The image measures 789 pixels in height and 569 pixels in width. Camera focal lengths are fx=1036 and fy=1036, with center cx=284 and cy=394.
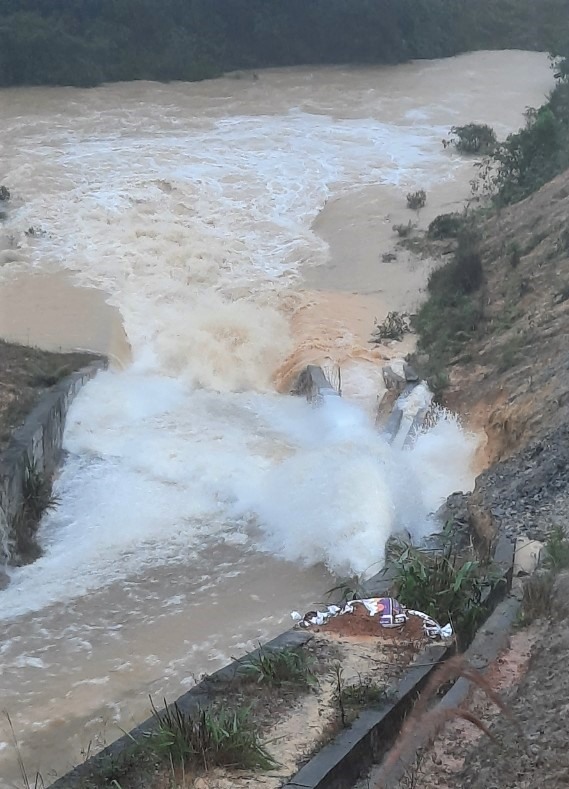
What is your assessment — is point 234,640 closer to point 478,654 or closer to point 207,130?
point 478,654

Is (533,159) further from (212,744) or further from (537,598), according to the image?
(212,744)

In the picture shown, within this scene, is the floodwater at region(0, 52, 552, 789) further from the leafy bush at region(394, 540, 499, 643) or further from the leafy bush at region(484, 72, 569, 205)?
the leafy bush at region(394, 540, 499, 643)

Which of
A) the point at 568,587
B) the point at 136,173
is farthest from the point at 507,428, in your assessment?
the point at 136,173

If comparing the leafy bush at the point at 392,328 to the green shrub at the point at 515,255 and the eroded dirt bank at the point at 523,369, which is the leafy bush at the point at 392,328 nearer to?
the eroded dirt bank at the point at 523,369

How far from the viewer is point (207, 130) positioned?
89.6 feet

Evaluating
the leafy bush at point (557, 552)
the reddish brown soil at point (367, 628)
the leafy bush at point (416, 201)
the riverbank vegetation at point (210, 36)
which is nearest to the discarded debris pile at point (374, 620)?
the reddish brown soil at point (367, 628)

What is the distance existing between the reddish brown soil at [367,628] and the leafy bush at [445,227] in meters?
13.5

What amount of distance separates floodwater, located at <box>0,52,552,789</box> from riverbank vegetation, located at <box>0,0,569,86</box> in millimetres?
1646

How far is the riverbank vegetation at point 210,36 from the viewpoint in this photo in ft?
104

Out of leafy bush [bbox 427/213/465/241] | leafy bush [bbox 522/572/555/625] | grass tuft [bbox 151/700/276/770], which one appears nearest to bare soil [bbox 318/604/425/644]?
leafy bush [bbox 522/572/555/625]

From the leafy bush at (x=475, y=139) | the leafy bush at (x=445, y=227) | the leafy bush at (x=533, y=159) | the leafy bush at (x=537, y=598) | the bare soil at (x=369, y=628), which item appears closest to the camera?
the leafy bush at (x=537, y=598)

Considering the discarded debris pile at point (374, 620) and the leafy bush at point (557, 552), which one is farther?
the leafy bush at point (557, 552)

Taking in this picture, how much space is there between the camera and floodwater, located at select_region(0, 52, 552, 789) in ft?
27.3

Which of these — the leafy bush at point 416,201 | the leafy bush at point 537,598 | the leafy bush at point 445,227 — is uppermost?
the leafy bush at point 416,201
